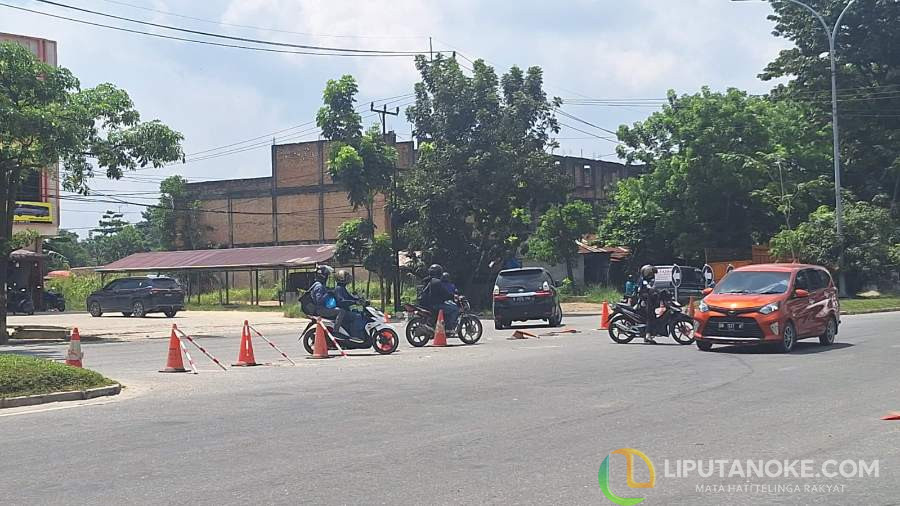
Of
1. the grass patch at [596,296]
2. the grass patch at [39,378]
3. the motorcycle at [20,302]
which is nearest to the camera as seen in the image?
the grass patch at [39,378]

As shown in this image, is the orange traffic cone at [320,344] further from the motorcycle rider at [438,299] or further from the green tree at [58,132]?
the green tree at [58,132]

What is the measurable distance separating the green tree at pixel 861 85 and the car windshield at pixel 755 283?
106 feet

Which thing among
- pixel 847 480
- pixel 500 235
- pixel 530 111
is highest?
pixel 530 111

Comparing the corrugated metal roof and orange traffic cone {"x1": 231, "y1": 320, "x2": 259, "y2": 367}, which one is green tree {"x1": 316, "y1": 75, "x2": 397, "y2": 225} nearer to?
the corrugated metal roof

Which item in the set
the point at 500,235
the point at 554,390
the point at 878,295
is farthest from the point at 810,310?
the point at 878,295

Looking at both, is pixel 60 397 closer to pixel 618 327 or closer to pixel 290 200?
pixel 618 327

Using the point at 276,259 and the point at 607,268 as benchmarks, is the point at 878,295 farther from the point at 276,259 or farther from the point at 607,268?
the point at 276,259

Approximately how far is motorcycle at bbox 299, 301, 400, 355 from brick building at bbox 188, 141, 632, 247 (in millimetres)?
52171

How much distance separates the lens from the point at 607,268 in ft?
202

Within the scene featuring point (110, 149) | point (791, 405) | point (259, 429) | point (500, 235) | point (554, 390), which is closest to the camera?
point (259, 429)

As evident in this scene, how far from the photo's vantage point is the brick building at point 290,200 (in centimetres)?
7512

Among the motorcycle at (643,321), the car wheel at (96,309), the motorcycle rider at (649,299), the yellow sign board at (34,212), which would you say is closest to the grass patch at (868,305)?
the motorcycle at (643,321)

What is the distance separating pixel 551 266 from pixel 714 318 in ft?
135

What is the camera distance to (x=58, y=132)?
25.1 metres
